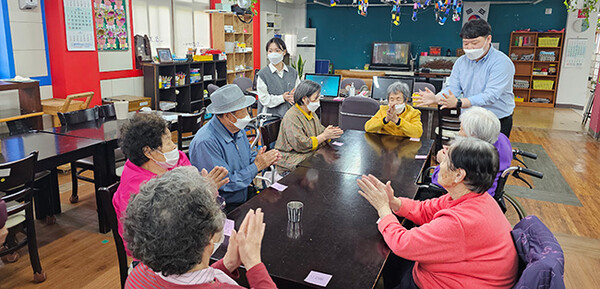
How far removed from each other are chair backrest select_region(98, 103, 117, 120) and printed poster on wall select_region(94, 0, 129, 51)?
86.1 inches

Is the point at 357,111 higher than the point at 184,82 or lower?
lower

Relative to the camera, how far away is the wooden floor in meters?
2.91

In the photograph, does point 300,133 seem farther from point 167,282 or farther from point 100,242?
point 167,282

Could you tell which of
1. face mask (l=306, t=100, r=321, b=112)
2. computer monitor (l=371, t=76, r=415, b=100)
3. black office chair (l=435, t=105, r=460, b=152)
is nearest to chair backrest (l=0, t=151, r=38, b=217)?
face mask (l=306, t=100, r=321, b=112)

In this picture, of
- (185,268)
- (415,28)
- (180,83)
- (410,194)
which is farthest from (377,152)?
(415,28)

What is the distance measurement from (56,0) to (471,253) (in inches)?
229

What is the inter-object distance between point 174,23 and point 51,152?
18.4 ft

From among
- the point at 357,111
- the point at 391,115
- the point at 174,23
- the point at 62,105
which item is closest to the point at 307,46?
the point at 174,23

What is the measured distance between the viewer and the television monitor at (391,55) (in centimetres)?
1280

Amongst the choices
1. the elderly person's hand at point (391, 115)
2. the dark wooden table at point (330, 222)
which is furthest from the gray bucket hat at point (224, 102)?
the elderly person's hand at point (391, 115)

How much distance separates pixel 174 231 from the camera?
1.11 m

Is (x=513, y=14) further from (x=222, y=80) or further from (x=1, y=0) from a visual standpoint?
(x=1, y=0)

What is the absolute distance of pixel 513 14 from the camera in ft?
39.1

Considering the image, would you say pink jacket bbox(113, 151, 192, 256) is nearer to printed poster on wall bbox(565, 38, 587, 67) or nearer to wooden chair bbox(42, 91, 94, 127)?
wooden chair bbox(42, 91, 94, 127)
